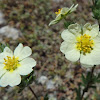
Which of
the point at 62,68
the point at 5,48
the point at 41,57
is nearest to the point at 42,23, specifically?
the point at 41,57

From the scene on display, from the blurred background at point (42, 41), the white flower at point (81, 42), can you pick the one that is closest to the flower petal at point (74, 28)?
the white flower at point (81, 42)

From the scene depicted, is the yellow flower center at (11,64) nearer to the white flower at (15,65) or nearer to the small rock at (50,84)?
the white flower at (15,65)

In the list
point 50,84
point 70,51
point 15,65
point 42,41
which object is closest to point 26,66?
point 15,65

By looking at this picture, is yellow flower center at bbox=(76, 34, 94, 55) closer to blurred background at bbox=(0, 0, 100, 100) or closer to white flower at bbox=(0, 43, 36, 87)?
white flower at bbox=(0, 43, 36, 87)

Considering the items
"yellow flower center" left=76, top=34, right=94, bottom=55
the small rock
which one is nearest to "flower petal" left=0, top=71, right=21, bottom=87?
"yellow flower center" left=76, top=34, right=94, bottom=55

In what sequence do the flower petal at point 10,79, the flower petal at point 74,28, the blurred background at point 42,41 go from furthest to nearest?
the blurred background at point 42,41, the flower petal at point 74,28, the flower petal at point 10,79

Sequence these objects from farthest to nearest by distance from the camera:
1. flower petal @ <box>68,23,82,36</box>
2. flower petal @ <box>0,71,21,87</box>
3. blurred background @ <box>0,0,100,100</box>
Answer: blurred background @ <box>0,0,100,100</box>, flower petal @ <box>68,23,82,36</box>, flower petal @ <box>0,71,21,87</box>

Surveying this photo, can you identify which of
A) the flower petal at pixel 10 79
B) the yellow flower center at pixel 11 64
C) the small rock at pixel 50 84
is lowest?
the small rock at pixel 50 84

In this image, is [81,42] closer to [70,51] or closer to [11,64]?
[70,51]
